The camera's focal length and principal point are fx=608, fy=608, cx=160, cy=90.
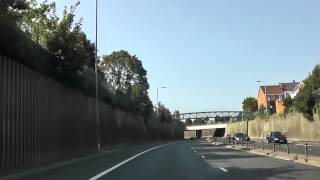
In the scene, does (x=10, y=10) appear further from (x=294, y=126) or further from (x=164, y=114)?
(x=164, y=114)

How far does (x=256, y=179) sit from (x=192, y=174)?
130 inches

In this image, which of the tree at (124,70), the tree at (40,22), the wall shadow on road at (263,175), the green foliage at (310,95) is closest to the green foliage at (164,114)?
the tree at (124,70)

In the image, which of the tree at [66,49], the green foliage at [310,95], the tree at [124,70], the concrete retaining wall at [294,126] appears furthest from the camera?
the tree at [124,70]

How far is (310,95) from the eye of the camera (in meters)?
83.6

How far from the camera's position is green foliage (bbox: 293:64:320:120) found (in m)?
83.5

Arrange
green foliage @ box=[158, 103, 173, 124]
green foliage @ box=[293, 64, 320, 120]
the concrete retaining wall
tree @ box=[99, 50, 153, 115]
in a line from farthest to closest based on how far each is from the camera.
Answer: green foliage @ box=[158, 103, 173, 124], tree @ box=[99, 50, 153, 115], green foliage @ box=[293, 64, 320, 120], the concrete retaining wall

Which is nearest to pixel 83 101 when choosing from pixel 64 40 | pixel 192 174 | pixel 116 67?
pixel 64 40

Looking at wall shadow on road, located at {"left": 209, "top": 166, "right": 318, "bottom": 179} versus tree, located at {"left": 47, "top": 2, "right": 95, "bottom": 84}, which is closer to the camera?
wall shadow on road, located at {"left": 209, "top": 166, "right": 318, "bottom": 179}

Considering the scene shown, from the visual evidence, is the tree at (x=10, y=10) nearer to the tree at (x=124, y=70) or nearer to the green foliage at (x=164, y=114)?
the tree at (x=124, y=70)

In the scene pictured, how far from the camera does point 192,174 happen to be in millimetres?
21531

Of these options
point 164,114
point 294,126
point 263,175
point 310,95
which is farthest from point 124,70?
point 263,175

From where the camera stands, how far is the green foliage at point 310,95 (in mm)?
83500

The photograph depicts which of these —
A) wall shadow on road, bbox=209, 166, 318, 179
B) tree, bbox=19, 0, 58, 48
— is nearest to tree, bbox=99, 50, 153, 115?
tree, bbox=19, 0, 58, 48

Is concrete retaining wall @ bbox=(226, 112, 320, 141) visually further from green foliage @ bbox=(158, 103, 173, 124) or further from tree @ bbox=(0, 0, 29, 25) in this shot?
tree @ bbox=(0, 0, 29, 25)
